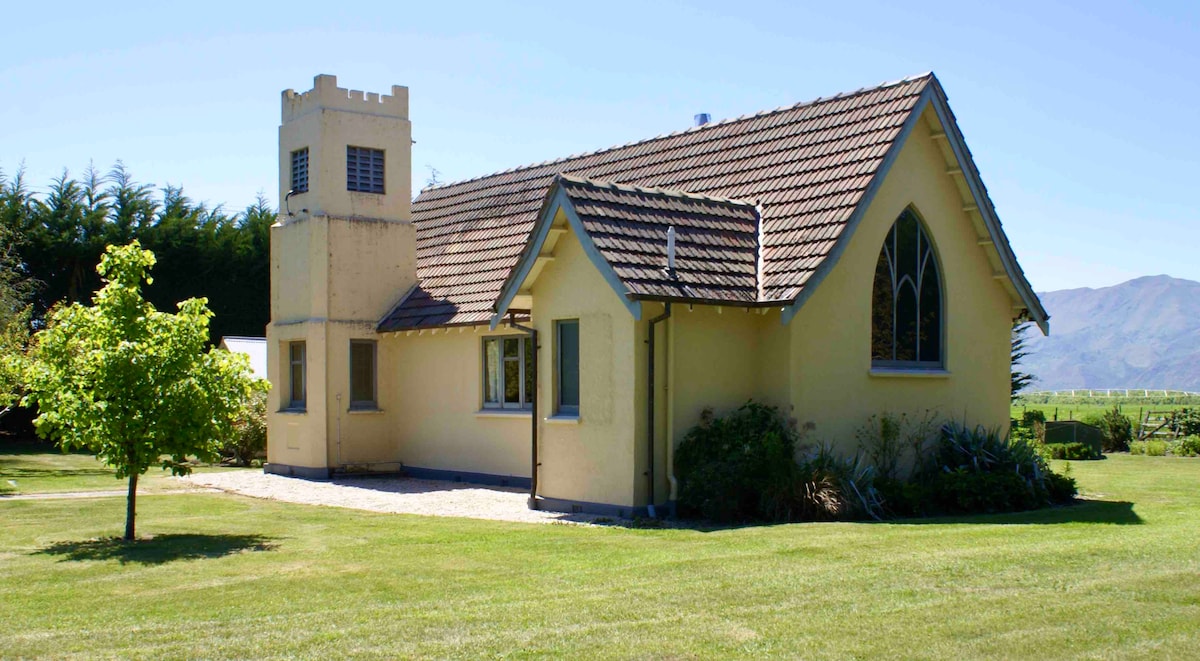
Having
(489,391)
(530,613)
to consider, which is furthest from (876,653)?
(489,391)

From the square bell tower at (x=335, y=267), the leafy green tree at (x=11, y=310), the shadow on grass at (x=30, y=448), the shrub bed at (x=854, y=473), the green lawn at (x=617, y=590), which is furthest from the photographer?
the shadow on grass at (x=30, y=448)

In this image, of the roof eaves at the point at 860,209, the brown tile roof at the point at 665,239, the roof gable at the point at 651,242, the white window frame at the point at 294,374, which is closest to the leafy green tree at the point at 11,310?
the white window frame at the point at 294,374

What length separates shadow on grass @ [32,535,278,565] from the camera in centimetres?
1282

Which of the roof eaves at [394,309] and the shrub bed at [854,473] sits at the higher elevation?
the roof eaves at [394,309]

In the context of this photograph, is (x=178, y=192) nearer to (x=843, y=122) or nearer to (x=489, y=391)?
(x=489, y=391)

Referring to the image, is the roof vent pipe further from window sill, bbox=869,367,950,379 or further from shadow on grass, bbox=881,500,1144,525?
shadow on grass, bbox=881,500,1144,525

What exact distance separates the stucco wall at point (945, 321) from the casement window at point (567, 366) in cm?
309

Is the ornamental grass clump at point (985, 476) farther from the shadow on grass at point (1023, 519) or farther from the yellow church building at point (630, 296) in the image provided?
the yellow church building at point (630, 296)

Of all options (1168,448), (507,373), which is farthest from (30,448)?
(1168,448)

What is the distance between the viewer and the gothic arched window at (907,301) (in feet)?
59.0

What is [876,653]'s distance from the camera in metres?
7.99

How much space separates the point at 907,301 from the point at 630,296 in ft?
17.8

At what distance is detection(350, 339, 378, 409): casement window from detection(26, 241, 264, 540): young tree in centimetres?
924

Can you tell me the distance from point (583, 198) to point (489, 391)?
20.7ft
